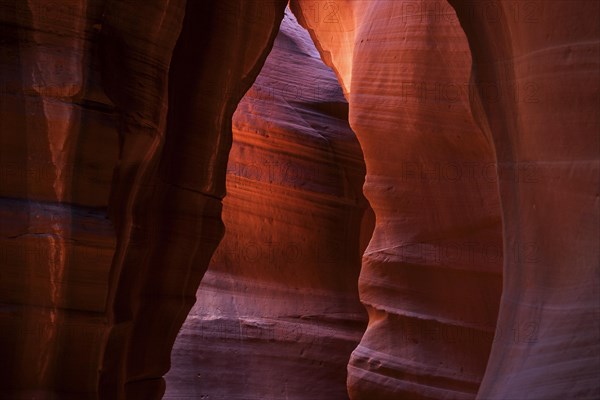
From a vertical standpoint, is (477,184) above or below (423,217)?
above

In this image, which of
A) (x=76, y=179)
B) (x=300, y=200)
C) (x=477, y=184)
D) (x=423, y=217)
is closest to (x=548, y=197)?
(x=76, y=179)

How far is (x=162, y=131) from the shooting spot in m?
3.80

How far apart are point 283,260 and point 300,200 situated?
0.45 metres

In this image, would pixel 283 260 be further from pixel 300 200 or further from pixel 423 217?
pixel 423 217

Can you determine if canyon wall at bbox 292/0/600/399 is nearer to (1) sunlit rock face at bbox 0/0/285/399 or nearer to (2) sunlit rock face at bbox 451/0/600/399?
(2) sunlit rock face at bbox 451/0/600/399

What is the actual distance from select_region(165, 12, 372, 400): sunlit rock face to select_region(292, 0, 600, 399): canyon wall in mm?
553

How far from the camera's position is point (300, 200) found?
6.88 metres

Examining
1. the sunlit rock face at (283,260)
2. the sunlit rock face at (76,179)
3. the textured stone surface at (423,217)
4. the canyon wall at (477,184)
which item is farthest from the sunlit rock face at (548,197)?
the sunlit rock face at (283,260)

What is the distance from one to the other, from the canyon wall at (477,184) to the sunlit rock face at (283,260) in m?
0.55

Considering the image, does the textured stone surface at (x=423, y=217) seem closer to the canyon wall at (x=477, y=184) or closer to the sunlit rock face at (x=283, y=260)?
the canyon wall at (x=477, y=184)

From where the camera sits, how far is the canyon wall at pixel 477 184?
2689 mm

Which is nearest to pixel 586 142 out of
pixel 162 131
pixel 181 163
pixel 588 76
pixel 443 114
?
pixel 588 76

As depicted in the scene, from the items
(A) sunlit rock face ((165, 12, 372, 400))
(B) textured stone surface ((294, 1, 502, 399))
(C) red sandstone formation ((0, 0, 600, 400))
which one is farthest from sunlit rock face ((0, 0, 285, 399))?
(A) sunlit rock face ((165, 12, 372, 400))

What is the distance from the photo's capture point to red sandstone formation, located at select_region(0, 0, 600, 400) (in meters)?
2.79
